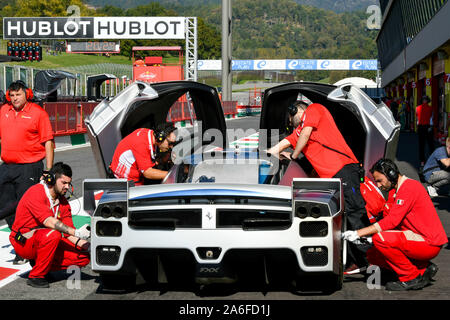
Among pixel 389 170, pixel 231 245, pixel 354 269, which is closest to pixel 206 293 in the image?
pixel 231 245

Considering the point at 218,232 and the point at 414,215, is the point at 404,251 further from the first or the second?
the point at 218,232

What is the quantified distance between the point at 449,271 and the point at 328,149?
5.16 ft

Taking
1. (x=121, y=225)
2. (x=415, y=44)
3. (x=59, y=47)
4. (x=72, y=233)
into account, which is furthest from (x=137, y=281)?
(x=59, y=47)

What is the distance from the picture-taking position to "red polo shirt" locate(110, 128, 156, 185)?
23.0 ft

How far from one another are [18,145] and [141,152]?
128cm

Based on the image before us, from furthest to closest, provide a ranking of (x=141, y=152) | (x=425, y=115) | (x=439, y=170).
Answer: (x=425, y=115) < (x=439, y=170) < (x=141, y=152)

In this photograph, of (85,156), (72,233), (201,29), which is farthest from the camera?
(201,29)

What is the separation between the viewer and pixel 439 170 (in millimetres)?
8805

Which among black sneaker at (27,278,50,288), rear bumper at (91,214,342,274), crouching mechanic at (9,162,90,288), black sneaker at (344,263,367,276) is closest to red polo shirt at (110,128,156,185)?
crouching mechanic at (9,162,90,288)

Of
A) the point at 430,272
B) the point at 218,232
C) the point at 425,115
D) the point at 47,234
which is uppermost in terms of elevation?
the point at 425,115

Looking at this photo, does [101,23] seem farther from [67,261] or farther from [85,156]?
[67,261]

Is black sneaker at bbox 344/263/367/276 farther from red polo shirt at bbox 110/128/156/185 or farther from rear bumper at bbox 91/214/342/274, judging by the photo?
red polo shirt at bbox 110/128/156/185
